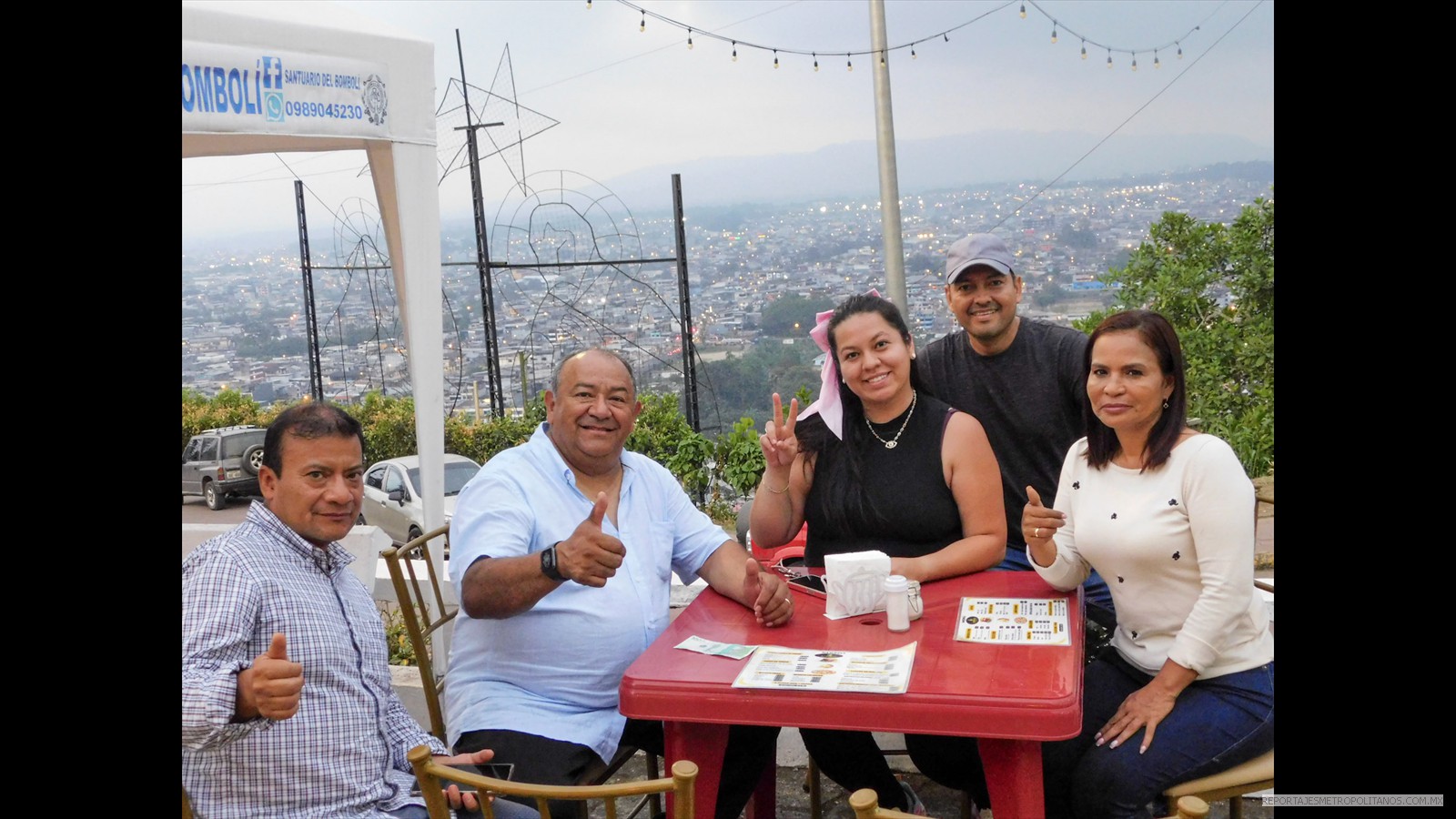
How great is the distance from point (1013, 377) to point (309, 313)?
4.71 m

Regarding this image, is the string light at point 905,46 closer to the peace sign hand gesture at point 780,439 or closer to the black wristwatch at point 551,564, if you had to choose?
the peace sign hand gesture at point 780,439

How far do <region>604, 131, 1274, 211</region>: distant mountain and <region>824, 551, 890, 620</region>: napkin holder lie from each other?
2859mm

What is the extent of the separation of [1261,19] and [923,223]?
1.67m

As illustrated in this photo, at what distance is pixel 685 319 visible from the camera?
5574 mm

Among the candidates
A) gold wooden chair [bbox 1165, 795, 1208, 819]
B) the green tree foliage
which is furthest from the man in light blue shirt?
the green tree foliage

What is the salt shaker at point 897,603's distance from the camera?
234 centimetres

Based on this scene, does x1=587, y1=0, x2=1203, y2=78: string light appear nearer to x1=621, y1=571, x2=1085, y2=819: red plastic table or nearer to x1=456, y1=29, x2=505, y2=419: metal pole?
x1=456, y1=29, x2=505, y2=419: metal pole

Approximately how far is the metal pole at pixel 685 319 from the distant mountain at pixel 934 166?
133 mm

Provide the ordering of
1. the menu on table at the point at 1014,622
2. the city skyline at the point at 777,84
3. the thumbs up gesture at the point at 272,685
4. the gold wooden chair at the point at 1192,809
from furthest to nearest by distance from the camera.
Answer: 1. the city skyline at the point at 777,84
2. the menu on table at the point at 1014,622
3. the thumbs up gesture at the point at 272,685
4. the gold wooden chair at the point at 1192,809

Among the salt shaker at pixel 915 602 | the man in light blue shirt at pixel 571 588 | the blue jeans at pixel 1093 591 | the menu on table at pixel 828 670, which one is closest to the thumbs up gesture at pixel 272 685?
the man in light blue shirt at pixel 571 588

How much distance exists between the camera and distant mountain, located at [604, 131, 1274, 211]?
189 inches

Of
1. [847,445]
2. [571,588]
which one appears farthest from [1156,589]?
[571,588]

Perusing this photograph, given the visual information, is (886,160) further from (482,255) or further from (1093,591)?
(1093,591)

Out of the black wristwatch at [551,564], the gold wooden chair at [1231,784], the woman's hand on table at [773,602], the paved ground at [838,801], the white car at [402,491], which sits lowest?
the paved ground at [838,801]
